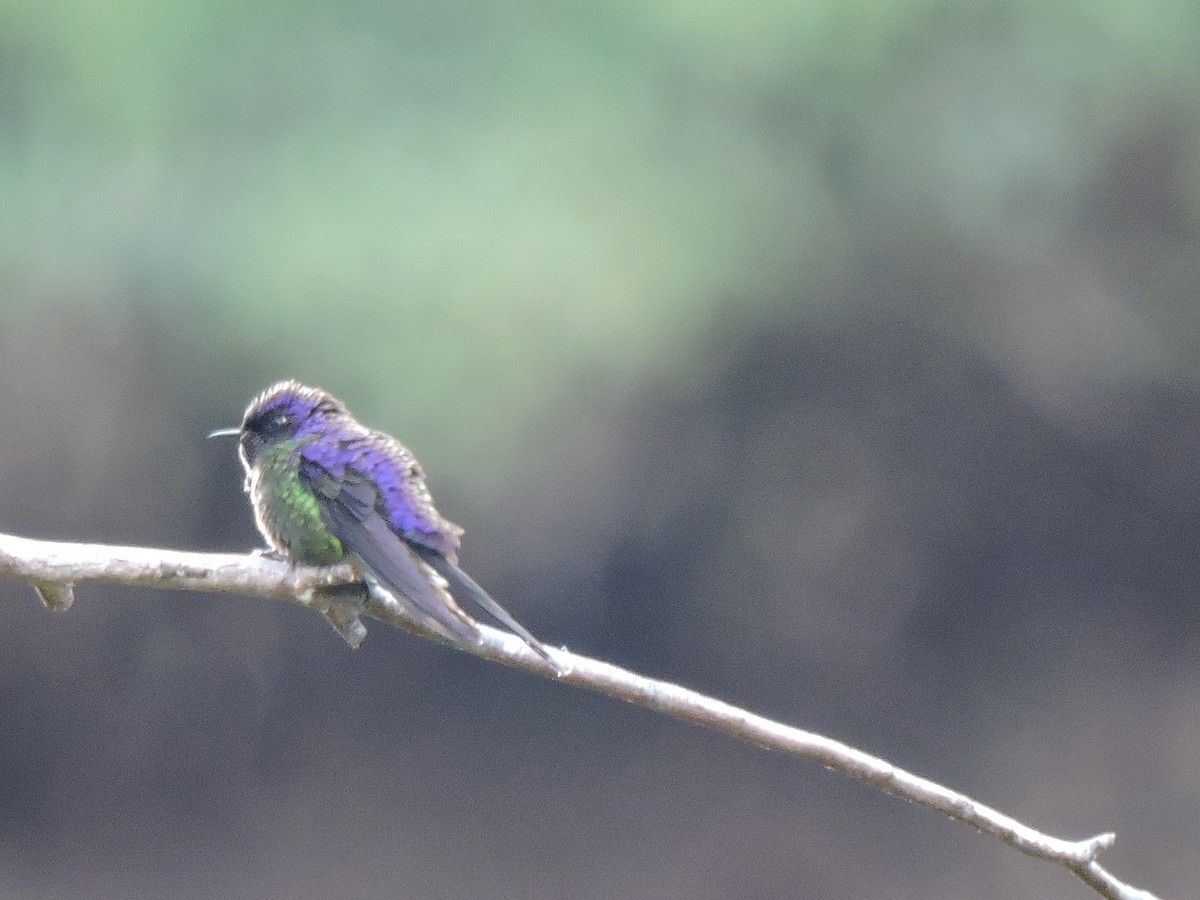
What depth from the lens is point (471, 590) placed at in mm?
2508

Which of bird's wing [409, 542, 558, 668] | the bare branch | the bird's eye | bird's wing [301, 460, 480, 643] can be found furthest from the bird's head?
the bare branch

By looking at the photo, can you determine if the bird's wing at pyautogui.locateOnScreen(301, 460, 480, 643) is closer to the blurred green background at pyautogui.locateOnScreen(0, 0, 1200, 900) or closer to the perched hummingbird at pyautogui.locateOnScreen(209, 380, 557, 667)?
the perched hummingbird at pyautogui.locateOnScreen(209, 380, 557, 667)

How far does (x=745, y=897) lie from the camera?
728cm

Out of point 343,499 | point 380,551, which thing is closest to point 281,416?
point 343,499

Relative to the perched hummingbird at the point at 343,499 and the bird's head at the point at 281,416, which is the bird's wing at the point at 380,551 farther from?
the bird's head at the point at 281,416

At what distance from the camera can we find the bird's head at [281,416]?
126 inches

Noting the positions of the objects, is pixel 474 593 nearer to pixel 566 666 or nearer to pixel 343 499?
pixel 566 666

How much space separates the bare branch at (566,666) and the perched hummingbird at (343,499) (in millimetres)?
251

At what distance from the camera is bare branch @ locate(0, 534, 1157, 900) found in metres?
2.12

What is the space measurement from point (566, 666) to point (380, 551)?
636 millimetres

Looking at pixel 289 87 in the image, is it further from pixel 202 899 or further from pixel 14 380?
pixel 202 899

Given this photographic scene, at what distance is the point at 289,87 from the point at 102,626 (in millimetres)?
2595

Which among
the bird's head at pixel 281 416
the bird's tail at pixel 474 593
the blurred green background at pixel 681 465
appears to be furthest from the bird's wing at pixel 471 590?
the blurred green background at pixel 681 465

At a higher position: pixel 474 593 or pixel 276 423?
pixel 276 423
